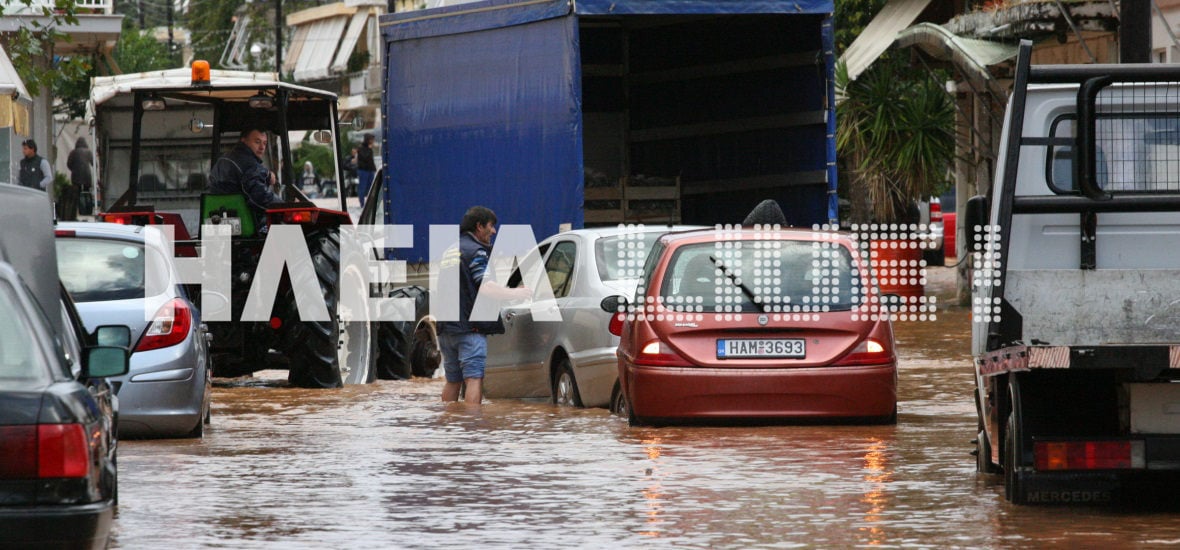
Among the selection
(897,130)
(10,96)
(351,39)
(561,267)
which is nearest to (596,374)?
(561,267)

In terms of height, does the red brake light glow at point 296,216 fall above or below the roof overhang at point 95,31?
below

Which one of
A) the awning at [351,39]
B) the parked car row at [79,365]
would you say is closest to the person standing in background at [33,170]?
the parked car row at [79,365]

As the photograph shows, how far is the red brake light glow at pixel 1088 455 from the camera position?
9.09 metres

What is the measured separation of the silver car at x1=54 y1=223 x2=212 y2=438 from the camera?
1282cm

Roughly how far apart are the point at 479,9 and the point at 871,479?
1049 cm

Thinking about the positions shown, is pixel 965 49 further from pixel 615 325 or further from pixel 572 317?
pixel 615 325

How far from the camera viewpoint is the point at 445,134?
21234mm

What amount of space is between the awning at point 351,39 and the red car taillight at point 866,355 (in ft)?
284

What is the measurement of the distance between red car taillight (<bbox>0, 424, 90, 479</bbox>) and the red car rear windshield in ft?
23.0

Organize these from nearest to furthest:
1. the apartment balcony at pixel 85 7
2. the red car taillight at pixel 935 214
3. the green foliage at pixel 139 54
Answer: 1. the apartment balcony at pixel 85 7
2. the red car taillight at pixel 935 214
3. the green foliage at pixel 139 54

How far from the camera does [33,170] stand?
3195cm

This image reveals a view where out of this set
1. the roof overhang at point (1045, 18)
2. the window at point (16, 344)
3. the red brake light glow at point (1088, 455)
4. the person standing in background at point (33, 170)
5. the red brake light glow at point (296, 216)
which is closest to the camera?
the window at point (16, 344)

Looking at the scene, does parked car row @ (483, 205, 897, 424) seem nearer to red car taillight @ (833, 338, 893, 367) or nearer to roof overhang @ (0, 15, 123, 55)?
red car taillight @ (833, 338, 893, 367)

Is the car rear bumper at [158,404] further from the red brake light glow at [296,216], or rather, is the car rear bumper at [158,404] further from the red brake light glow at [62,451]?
the red brake light glow at [62,451]
